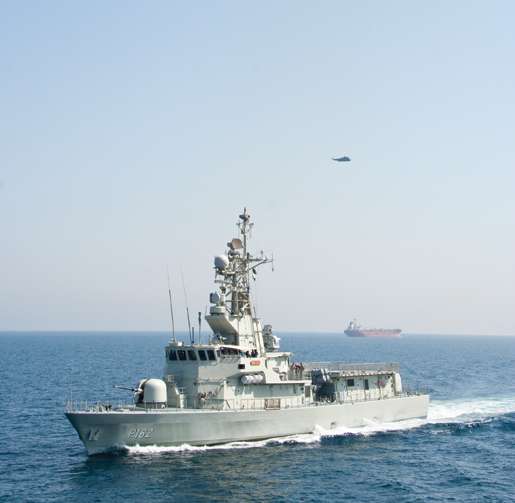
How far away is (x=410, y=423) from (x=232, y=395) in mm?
13698

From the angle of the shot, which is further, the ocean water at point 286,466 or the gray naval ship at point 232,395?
the gray naval ship at point 232,395

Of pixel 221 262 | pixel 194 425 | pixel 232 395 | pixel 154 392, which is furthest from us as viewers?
pixel 221 262

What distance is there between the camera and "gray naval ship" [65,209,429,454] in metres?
31.1

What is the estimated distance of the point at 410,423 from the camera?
41.2m

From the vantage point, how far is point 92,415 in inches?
1194

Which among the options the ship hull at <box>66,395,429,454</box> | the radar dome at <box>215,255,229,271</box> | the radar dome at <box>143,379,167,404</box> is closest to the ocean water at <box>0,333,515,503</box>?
the ship hull at <box>66,395,429,454</box>

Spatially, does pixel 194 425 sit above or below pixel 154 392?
below

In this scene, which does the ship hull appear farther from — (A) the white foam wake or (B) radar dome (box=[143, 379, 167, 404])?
(B) radar dome (box=[143, 379, 167, 404])

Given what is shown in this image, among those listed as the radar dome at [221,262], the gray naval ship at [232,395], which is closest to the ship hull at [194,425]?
the gray naval ship at [232,395]

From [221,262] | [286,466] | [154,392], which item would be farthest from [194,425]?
[221,262]

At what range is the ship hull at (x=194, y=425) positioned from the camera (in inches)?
1206

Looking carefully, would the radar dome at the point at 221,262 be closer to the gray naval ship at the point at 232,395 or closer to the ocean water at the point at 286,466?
the gray naval ship at the point at 232,395

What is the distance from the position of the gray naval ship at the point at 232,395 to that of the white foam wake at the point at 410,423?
0.32 meters

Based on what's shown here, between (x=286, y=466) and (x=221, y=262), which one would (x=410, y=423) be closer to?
(x=286, y=466)
